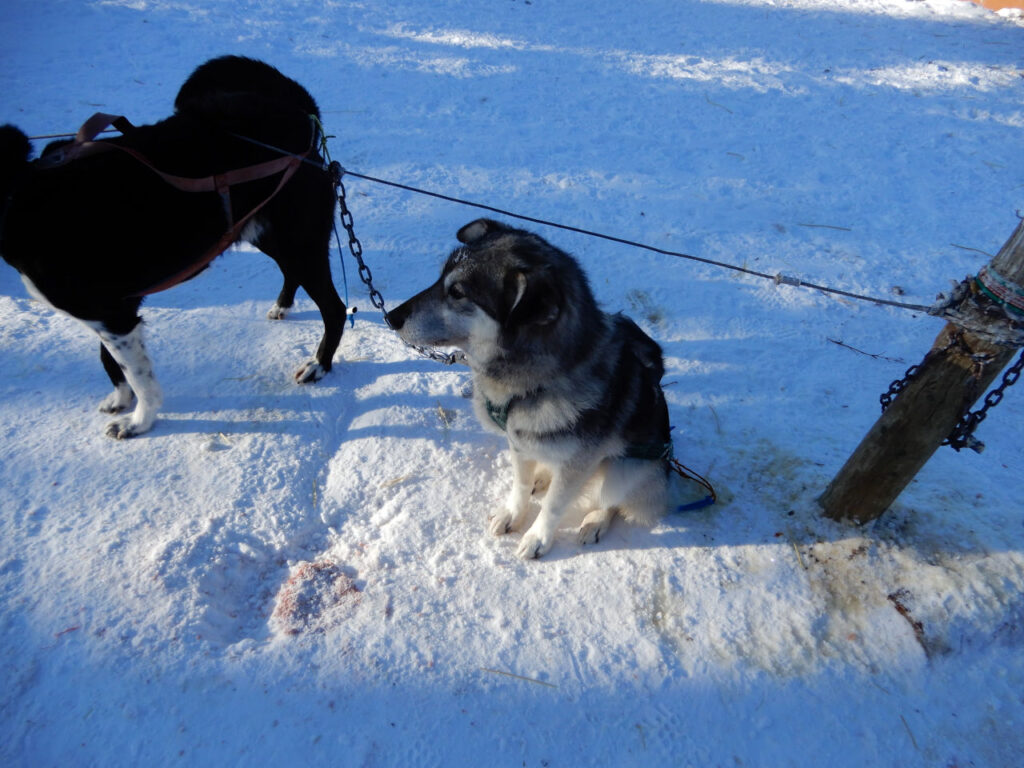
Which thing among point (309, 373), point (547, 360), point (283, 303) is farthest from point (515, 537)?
point (283, 303)

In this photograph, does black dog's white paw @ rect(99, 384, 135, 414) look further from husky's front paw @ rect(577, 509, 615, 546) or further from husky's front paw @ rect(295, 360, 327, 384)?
husky's front paw @ rect(577, 509, 615, 546)

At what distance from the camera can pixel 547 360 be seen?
257cm

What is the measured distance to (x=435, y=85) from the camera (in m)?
7.46

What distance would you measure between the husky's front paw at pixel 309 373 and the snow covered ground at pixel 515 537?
0.31 feet

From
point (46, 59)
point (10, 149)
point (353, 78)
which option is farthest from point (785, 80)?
point (46, 59)

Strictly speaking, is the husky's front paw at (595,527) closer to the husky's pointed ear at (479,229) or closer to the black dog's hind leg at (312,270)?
the husky's pointed ear at (479,229)

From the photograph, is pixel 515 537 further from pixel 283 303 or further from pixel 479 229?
pixel 283 303

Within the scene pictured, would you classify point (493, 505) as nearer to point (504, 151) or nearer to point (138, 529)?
point (138, 529)

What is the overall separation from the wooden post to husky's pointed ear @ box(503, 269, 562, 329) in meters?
1.72

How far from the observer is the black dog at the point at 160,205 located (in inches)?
110

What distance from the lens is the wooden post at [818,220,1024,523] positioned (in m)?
2.34

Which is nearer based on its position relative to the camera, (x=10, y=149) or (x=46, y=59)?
(x=10, y=149)

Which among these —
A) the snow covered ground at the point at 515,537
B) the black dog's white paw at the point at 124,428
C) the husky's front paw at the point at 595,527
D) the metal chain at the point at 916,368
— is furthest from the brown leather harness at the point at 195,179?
the metal chain at the point at 916,368

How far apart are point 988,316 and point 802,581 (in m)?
1.53
